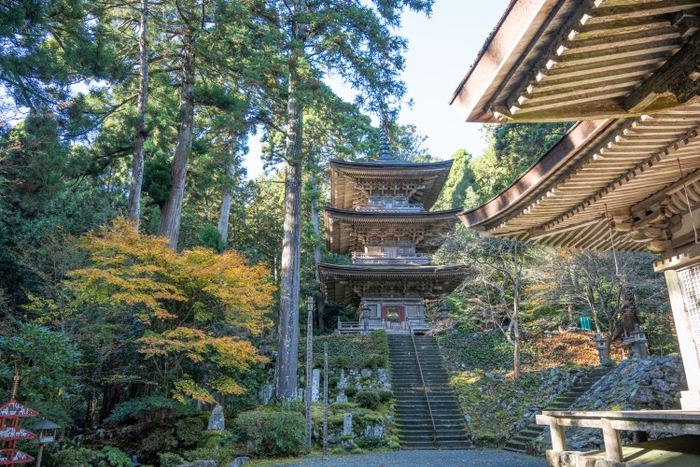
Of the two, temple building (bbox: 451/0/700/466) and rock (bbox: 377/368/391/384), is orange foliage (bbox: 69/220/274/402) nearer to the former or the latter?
rock (bbox: 377/368/391/384)

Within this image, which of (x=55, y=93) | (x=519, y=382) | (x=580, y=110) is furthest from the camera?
(x=519, y=382)

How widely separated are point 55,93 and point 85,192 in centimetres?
818

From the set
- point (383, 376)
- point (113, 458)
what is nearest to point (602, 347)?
point (383, 376)

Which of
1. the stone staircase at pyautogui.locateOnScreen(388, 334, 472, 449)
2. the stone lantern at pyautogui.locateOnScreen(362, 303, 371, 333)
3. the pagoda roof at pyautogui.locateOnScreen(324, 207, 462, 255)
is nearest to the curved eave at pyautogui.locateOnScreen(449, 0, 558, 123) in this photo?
the stone staircase at pyautogui.locateOnScreen(388, 334, 472, 449)

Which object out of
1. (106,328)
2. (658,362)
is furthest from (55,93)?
(658,362)

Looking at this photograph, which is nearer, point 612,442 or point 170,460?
point 612,442

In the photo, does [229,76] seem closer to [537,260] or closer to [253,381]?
[253,381]

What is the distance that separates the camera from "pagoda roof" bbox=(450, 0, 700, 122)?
6.58 ft

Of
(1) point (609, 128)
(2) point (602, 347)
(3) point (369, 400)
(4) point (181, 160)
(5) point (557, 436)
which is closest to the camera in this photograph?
(1) point (609, 128)

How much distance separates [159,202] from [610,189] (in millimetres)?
12988

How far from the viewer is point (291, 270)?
13844mm

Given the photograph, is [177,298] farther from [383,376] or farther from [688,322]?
[688,322]

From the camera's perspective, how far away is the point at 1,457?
6.66 m

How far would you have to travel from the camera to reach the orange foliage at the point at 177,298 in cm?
966
